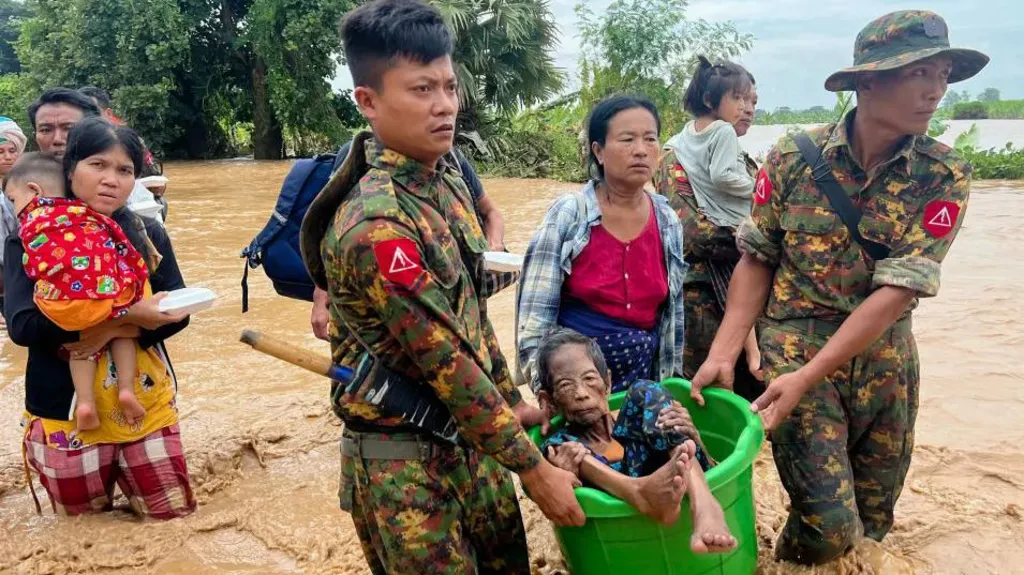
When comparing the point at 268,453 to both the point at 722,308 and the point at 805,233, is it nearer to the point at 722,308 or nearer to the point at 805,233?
the point at 722,308

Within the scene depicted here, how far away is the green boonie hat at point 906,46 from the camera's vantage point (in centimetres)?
215

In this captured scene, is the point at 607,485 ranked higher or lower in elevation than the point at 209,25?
lower

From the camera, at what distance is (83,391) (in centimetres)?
292

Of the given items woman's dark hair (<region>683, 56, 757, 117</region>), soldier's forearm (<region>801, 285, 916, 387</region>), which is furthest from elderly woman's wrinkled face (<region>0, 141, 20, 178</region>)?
soldier's forearm (<region>801, 285, 916, 387</region>)

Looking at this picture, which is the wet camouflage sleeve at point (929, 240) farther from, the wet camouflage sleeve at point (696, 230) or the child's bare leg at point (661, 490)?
the wet camouflage sleeve at point (696, 230)

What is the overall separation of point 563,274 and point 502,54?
49.1ft

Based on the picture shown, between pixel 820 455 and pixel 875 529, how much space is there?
0.49 meters

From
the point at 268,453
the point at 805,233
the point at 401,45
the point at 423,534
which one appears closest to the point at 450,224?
the point at 401,45

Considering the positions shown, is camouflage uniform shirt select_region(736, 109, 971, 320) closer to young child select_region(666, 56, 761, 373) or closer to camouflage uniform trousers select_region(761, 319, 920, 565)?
camouflage uniform trousers select_region(761, 319, 920, 565)

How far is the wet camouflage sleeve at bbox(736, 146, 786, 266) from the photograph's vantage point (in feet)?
8.35

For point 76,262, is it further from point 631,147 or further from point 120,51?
point 120,51

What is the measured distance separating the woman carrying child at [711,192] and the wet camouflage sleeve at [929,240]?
44.7 inches

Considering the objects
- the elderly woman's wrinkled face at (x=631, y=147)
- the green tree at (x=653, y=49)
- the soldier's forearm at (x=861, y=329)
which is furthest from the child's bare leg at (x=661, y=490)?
the green tree at (x=653, y=49)

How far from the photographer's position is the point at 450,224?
1839 millimetres
